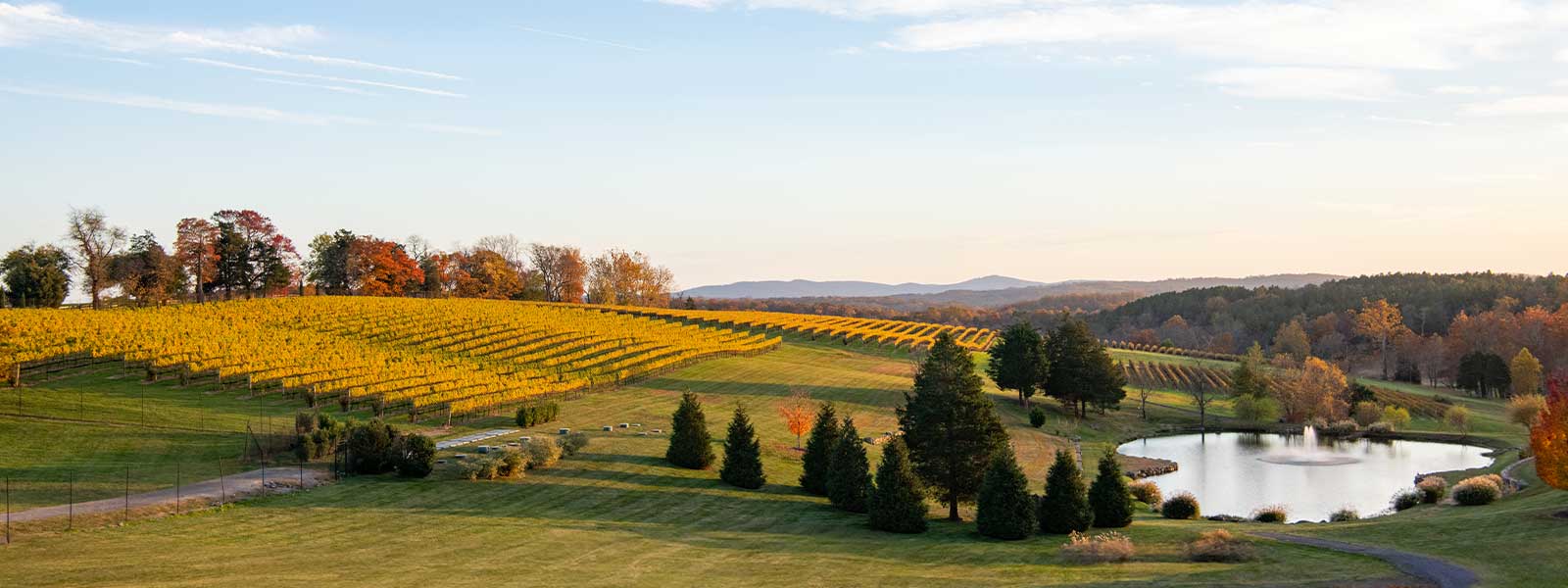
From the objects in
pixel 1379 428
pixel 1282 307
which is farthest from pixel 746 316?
pixel 1282 307

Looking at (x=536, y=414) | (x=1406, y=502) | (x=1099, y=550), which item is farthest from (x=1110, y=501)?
(x=536, y=414)

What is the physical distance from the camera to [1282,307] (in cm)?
17838

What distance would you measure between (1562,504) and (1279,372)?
220 ft

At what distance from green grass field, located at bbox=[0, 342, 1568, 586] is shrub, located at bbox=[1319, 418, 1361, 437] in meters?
41.6

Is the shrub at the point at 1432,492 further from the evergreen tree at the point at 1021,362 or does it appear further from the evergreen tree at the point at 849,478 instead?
Result: the evergreen tree at the point at 1021,362

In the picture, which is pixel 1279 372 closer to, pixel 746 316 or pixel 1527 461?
pixel 1527 461

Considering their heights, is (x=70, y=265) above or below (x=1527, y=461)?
above

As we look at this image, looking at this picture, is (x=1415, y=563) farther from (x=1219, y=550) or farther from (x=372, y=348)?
(x=372, y=348)

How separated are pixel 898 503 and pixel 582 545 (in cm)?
1197

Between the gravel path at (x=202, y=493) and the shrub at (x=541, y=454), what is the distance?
7.99 metres

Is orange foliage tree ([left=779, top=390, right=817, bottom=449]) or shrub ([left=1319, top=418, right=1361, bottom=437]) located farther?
shrub ([left=1319, top=418, right=1361, bottom=437])

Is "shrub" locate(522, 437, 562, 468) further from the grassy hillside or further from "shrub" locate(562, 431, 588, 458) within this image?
"shrub" locate(562, 431, 588, 458)

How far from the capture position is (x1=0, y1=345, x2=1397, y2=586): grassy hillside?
2692cm

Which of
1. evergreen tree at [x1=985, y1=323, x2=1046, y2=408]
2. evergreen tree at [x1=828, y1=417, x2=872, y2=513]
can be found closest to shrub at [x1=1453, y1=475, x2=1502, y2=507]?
evergreen tree at [x1=828, y1=417, x2=872, y2=513]
